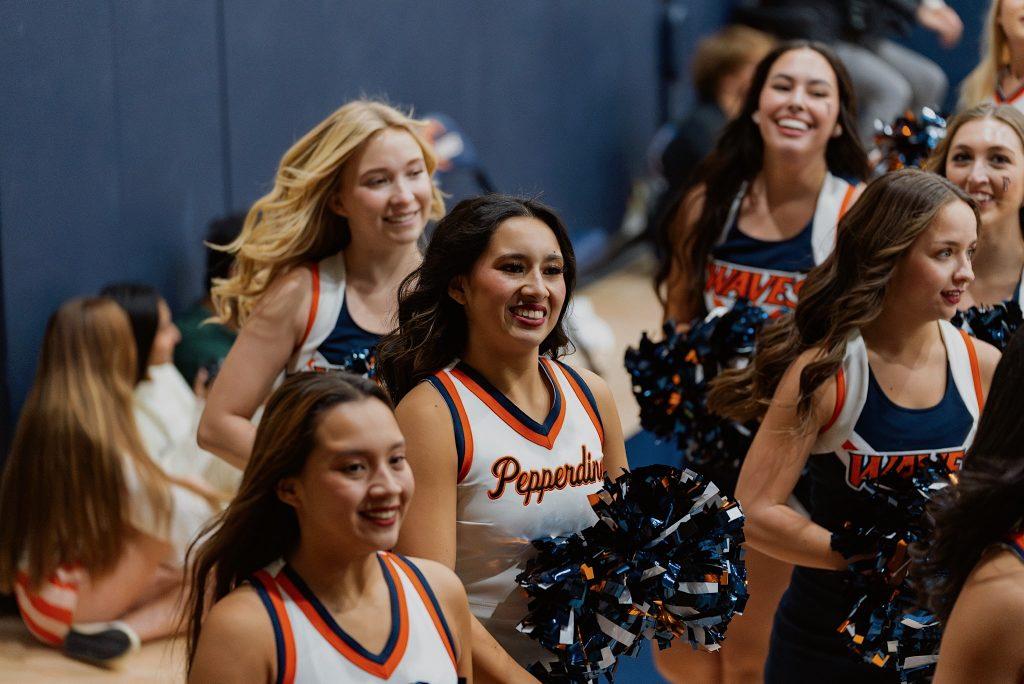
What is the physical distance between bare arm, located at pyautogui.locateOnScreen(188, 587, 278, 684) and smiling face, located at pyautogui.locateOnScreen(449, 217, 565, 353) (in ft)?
2.18

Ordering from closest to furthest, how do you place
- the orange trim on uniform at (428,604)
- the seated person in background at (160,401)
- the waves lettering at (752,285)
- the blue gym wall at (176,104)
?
the orange trim on uniform at (428,604) → the waves lettering at (752,285) → the blue gym wall at (176,104) → the seated person in background at (160,401)

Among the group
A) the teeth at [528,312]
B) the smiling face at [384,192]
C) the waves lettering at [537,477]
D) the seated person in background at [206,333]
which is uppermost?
the smiling face at [384,192]

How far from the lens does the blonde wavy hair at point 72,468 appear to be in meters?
4.27

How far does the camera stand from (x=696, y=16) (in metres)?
10.2

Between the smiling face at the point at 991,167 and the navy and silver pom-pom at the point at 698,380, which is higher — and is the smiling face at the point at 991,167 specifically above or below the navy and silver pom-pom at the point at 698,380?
above

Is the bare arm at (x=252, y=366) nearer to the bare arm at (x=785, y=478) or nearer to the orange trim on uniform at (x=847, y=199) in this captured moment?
the bare arm at (x=785, y=478)

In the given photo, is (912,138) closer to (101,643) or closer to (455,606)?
(455,606)

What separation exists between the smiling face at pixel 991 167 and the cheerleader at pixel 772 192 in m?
0.49

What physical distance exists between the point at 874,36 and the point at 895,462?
22.4 feet

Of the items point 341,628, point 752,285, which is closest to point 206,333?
point 752,285

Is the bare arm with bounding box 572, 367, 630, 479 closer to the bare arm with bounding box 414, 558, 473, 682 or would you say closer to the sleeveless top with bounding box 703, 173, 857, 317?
the bare arm with bounding box 414, 558, 473, 682

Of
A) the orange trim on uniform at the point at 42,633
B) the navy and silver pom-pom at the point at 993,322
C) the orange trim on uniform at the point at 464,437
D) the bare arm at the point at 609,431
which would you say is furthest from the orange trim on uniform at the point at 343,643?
the orange trim on uniform at the point at 42,633

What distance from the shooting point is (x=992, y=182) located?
317 cm

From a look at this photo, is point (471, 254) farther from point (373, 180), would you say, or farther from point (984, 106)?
point (984, 106)
